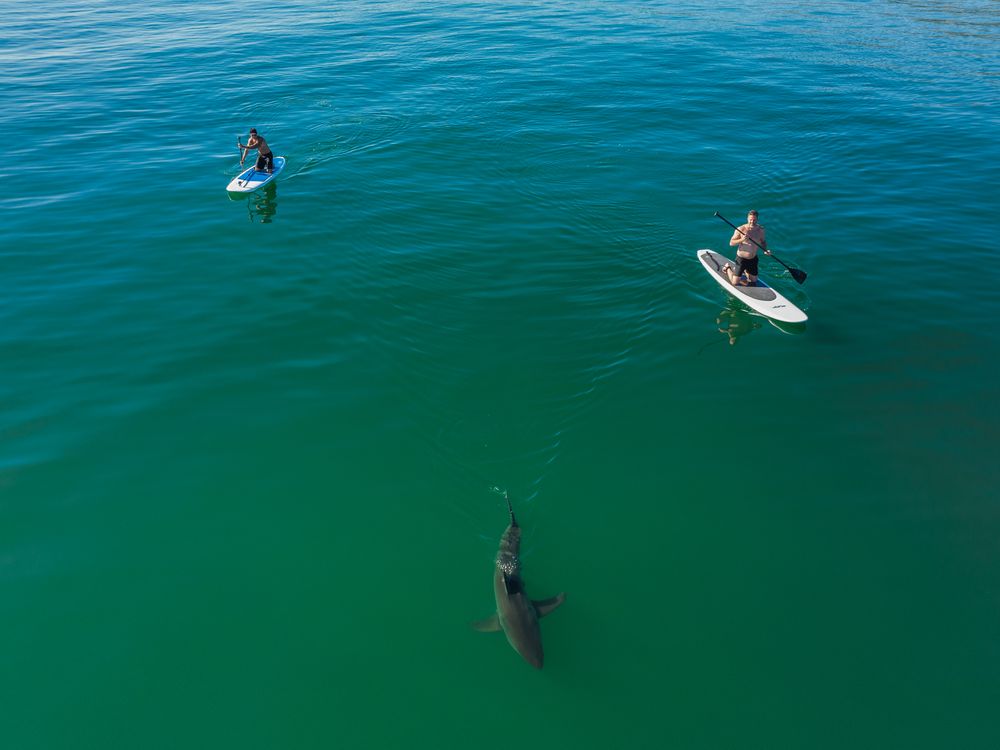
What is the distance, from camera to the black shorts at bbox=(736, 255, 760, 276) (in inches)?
867

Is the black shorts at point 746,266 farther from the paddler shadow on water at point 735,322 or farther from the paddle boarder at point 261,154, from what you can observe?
the paddle boarder at point 261,154

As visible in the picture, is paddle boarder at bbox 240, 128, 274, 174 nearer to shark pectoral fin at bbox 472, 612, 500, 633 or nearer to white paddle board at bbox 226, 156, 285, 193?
white paddle board at bbox 226, 156, 285, 193

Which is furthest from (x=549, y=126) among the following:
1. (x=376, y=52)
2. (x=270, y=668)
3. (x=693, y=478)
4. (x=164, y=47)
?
(x=164, y=47)

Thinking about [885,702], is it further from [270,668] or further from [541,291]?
[541,291]

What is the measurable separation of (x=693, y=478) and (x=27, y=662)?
14933mm

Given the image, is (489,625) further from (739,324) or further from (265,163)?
(265,163)

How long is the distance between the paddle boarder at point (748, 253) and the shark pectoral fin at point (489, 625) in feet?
50.2

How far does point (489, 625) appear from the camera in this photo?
1258cm

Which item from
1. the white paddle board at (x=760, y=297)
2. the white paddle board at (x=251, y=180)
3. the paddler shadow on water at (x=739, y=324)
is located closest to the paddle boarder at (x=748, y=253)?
the white paddle board at (x=760, y=297)

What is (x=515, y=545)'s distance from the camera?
45.8 feet

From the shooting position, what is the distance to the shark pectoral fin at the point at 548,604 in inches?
501

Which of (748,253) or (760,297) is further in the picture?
(748,253)

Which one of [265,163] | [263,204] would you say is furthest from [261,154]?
[263,204]

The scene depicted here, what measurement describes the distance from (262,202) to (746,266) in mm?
21181
